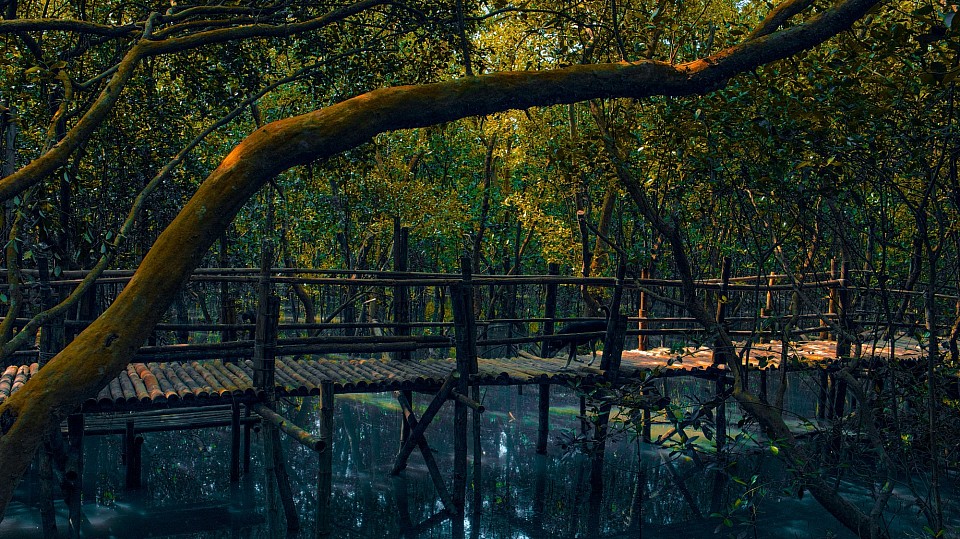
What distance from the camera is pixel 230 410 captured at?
1277cm

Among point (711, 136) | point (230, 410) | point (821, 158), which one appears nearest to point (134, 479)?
point (230, 410)

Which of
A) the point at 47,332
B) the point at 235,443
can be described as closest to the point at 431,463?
the point at 235,443

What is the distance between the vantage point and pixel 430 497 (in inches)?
454

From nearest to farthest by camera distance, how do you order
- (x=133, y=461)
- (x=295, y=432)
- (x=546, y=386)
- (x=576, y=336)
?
(x=295, y=432) → (x=133, y=461) → (x=576, y=336) → (x=546, y=386)

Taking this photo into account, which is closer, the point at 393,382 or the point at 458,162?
the point at 393,382

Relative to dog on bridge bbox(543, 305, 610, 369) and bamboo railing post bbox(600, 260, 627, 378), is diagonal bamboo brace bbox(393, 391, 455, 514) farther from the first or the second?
bamboo railing post bbox(600, 260, 627, 378)

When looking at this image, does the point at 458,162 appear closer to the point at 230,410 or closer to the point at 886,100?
the point at 230,410

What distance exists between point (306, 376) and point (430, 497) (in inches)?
127

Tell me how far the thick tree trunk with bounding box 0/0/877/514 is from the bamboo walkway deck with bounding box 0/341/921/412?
9.32 ft

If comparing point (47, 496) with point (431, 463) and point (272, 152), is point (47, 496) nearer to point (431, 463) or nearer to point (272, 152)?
point (431, 463)

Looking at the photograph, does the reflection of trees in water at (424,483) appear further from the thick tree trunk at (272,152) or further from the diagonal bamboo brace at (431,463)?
the thick tree trunk at (272,152)

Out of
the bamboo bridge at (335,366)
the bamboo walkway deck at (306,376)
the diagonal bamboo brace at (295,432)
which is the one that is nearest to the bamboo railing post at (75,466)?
the bamboo bridge at (335,366)

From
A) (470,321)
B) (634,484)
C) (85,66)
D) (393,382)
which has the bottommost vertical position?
(634,484)

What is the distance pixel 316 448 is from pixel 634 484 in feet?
23.0
